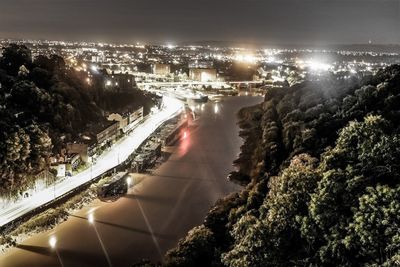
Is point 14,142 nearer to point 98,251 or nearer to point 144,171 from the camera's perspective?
point 98,251

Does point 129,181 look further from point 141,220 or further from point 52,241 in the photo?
point 52,241

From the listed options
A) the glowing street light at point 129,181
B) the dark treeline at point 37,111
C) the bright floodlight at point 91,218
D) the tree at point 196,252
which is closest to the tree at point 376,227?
the tree at point 196,252

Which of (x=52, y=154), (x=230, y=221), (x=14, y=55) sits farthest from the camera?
(x=14, y=55)

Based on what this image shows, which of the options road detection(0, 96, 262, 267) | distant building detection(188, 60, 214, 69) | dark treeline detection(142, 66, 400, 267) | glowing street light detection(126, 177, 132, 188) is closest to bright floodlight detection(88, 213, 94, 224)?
road detection(0, 96, 262, 267)

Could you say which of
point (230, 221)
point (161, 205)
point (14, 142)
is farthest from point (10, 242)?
point (230, 221)

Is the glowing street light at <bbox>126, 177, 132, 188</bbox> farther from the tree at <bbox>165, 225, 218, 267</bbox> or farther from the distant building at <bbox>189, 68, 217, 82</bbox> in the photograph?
the distant building at <bbox>189, 68, 217, 82</bbox>

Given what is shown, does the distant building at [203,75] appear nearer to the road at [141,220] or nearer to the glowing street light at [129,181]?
the road at [141,220]
